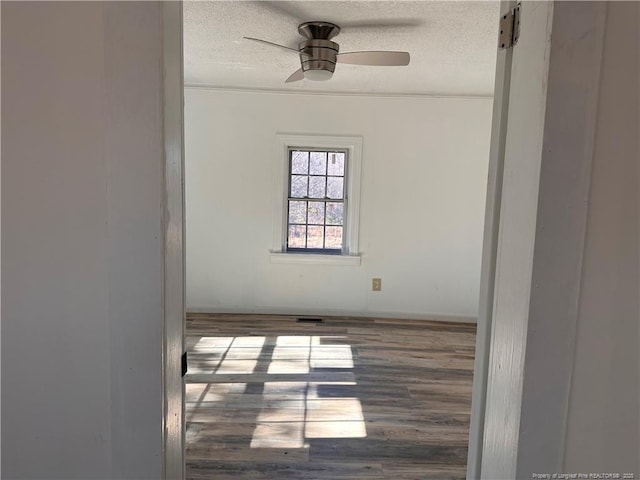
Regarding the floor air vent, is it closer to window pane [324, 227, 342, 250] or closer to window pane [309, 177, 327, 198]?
window pane [324, 227, 342, 250]

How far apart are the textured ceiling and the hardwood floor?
2.35 metres

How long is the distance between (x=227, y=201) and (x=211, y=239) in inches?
17.5

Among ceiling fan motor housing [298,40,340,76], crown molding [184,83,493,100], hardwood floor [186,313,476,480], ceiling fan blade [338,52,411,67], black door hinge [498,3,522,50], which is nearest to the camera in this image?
black door hinge [498,3,522,50]

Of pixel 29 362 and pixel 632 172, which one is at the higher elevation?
pixel 632 172

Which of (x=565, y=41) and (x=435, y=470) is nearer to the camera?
(x=565, y=41)

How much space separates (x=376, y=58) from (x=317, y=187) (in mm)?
2073

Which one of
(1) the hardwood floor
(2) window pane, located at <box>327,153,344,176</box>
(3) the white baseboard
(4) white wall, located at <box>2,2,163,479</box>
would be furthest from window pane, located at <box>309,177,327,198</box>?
(4) white wall, located at <box>2,2,163,479</box>

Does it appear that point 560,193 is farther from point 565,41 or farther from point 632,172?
point 565,41

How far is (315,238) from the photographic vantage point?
15.3 ft

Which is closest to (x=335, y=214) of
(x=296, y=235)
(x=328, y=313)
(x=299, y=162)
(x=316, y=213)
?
(x=316, y=213)

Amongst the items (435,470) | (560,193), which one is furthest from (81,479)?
(435,470)

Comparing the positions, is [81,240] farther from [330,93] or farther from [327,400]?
[330,93]

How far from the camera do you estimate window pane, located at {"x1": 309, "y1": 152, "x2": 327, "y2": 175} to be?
14.8 ft

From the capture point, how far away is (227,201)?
4.45 m
